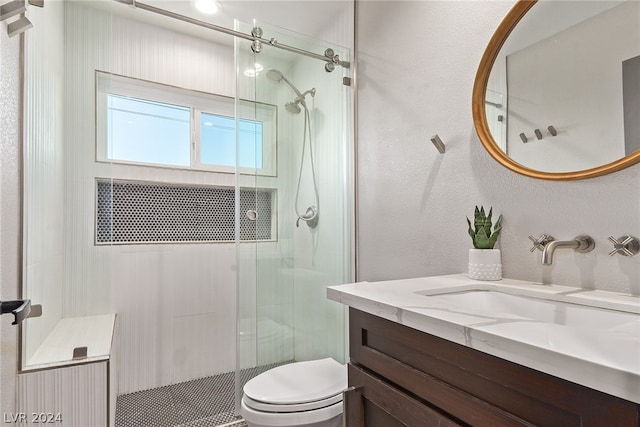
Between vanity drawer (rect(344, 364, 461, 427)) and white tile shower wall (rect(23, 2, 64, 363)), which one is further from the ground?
white tile shower wall (rect(23, 2, 64, 363))

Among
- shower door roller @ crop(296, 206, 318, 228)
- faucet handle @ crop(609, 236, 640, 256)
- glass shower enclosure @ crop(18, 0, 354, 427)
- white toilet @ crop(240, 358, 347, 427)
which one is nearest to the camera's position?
faucet handle @ crop(609, 236, 640, 256)

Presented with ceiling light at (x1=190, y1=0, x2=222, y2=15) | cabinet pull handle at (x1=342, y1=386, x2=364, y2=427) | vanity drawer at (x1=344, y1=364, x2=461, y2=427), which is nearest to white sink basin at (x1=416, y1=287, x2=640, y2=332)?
vanity drawer at (x1=344, y1=364, x2=461, y2=427)

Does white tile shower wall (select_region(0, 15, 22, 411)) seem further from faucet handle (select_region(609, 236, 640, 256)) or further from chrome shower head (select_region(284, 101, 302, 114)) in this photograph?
faucet handle (select_region(609, 236, 640, 256))

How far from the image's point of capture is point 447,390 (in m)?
0.68

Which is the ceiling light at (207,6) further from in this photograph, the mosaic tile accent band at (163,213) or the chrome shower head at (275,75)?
the mosaic tile accent band at (163,213)

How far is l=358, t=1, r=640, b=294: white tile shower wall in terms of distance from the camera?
97cm

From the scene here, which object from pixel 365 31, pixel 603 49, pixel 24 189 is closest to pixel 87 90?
pixel 24 189

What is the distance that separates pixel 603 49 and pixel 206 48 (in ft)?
7.88

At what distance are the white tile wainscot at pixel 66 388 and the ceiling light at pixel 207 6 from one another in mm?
1936

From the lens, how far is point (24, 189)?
1.32 m

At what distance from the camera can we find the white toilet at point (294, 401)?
1.27 m

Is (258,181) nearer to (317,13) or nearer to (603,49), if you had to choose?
(317,13)

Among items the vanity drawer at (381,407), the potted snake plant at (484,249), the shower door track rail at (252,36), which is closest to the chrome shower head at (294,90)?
the shower door track rail at (252,36)

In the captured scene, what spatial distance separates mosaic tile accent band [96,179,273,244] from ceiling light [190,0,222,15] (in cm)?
115
